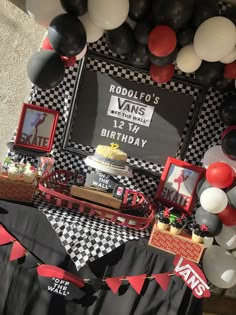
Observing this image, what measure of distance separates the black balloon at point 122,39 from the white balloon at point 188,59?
0.30 m

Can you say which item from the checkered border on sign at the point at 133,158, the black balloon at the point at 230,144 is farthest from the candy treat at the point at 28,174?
the black balloon at the point at 230,144

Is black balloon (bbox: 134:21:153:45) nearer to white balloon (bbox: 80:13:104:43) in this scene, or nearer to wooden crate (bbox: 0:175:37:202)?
white balloon (bbox: 80:13:104:43)

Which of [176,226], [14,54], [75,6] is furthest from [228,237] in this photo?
[14,54]

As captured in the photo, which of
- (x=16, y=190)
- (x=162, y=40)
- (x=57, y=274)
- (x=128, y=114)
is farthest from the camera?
(x=128, y=114)

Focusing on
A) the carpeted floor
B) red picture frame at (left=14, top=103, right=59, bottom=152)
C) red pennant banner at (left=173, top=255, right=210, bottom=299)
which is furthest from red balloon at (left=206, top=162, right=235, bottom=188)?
the carpeted floor

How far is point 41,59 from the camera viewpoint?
2238 mm

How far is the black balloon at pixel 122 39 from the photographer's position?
2383 millimetres

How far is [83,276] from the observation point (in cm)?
241

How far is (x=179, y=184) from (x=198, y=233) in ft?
1.75

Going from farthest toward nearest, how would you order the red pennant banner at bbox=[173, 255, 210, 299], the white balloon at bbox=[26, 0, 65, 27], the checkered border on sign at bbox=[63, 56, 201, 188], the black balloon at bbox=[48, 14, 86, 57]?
the checkered border on sign at bbox=[63, 56, 201, 188] < the red pennant banner at bbox=[173, 255, 210, 299] < the white balloon at bbox=[26, 0, 65, 27] < the black balloon at bbox=[48, 14, 86, 57]

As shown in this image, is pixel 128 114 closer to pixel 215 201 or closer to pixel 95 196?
pixel 95 196

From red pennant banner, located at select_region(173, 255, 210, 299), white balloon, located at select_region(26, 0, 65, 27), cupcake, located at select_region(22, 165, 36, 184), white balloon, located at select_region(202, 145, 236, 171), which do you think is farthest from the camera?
white balloon, located at select_region(202, 145, 236, 171)

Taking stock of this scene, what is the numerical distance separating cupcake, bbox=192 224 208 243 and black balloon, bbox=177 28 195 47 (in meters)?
1.11

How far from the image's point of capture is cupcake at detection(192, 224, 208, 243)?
2381mm
